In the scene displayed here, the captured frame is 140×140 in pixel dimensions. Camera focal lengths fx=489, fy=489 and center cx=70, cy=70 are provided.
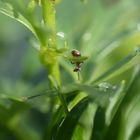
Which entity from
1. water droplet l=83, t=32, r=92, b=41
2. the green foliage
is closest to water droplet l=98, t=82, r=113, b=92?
the green foliage

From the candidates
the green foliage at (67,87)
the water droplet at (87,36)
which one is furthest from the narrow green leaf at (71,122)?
the water droplet at (87,36)

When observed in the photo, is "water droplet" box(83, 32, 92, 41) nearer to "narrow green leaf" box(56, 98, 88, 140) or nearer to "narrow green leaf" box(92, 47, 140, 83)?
"narrow green leaf" box(92, 47, 140, 83)

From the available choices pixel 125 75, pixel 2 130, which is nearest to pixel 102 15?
pixel 125 75

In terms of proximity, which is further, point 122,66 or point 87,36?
point 87,36

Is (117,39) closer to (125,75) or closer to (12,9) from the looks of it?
(125,75)

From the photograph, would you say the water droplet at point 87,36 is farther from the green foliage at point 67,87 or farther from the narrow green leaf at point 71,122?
the narrow green leaf at point 71,122

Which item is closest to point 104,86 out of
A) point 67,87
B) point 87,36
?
point 67,87

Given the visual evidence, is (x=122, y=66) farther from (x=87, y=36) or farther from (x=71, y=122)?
(x=87, y=36)

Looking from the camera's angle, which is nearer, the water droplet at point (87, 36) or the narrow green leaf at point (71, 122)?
the narrow green leaf at point (71, 122)
